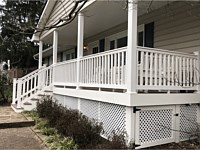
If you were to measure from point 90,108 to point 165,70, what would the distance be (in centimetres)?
265

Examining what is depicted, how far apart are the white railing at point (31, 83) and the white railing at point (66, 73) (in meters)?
0.68

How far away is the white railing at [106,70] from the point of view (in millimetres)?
5582

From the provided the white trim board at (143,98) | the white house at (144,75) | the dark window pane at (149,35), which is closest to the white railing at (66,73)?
the white house at (144,75)

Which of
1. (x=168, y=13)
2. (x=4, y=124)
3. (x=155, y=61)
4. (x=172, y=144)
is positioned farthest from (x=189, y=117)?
(x=4, y=124)

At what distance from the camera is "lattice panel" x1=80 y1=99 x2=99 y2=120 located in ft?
22.7

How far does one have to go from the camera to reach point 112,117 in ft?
19.5

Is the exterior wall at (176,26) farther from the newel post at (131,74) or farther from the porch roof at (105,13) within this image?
the newel post at (131,74)

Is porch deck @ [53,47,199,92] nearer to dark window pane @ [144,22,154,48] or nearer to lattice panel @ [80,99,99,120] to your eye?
lattice panel @ [80,99,99,120]

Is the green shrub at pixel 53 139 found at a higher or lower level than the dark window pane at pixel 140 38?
lower

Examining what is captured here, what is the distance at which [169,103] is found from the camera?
5719 mm

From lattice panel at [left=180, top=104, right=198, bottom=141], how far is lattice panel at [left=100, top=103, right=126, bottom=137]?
165 cm

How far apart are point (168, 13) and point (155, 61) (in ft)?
9.28

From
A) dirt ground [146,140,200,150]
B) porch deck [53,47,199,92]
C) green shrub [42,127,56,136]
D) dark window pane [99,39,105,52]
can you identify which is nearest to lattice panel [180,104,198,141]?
dirt ground [146,140,200,150]

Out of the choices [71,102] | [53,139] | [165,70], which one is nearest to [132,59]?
[165,70]
